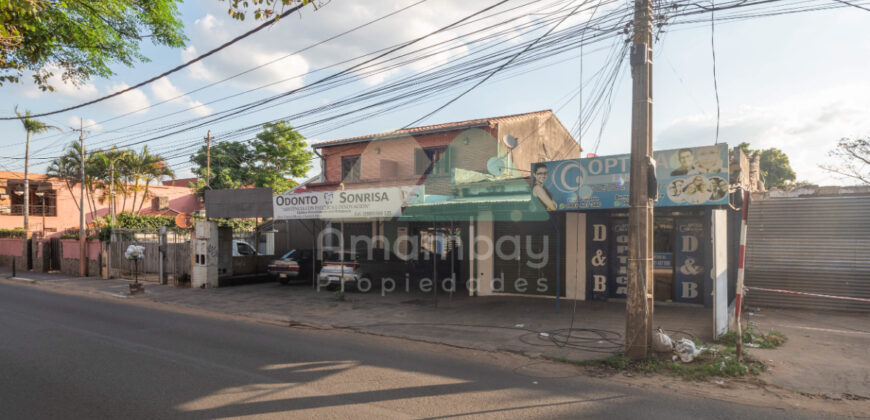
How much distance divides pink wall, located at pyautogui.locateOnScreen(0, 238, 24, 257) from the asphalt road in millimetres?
22467

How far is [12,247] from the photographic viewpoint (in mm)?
26734

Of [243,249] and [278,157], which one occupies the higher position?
[278,157]

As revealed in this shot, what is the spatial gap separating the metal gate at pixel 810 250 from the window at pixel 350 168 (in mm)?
17005

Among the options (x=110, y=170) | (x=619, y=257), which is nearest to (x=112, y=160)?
(x=110, y=170)

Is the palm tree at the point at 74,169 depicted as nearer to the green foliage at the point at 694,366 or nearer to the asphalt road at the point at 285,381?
the asphalt road at the point at 285,381

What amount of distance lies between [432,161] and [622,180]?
1195cm

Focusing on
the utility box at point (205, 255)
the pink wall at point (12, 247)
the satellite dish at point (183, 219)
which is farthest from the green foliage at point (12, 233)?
the utility box at point (205, 255)

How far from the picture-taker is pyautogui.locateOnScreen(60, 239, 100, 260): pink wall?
21.6 meters

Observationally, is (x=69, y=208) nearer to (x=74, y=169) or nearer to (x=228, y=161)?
(x=74, y=169)

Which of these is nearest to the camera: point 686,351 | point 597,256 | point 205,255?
point 686,351

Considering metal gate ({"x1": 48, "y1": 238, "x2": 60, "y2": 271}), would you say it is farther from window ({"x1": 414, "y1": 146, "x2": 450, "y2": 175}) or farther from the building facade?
window ({"x1": 414, "y1": 146, "x2": 450, "y2": 175})

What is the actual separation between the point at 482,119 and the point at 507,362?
1487 centimetres

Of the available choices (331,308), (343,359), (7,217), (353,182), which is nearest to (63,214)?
(7,217)

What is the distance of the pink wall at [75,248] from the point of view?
2158cm
